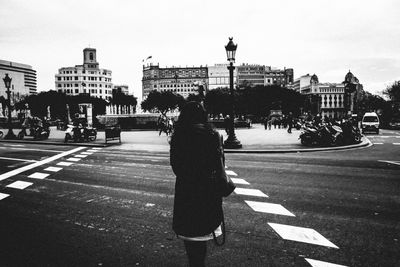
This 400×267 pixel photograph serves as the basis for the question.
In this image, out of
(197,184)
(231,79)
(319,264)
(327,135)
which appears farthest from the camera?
(327,135)

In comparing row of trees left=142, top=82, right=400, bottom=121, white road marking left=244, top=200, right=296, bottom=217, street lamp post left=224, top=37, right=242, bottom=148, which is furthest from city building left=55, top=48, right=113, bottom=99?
white road marking left=244, top=200, right=296, bottom=217

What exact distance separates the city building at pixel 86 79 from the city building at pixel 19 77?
19.4 meters

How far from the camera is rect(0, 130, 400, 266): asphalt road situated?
4.23 m

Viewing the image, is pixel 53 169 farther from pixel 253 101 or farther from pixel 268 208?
pixel 253 101

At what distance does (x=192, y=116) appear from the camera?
3.35 metres

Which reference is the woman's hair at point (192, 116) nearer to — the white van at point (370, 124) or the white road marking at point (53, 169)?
the white road marking at point (53, 169)

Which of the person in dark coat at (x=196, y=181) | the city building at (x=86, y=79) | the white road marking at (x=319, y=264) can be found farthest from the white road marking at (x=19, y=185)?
the city building at (x=86, y=79)

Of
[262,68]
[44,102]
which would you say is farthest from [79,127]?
[262,68]

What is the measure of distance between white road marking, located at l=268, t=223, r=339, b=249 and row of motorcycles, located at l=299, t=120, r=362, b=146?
45.1ft

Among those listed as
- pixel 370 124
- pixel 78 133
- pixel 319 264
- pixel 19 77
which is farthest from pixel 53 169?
pixel 19 77

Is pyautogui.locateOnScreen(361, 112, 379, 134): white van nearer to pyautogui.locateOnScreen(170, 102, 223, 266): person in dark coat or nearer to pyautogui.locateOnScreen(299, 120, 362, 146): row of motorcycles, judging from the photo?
pyautogui.locateOnScreen(299, 120, 362, 146): row of motorcycles

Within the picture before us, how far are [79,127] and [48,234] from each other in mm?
18027

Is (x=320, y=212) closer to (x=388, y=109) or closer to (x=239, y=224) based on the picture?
(x=239, y=224)

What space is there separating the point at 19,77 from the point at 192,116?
7562 inches
